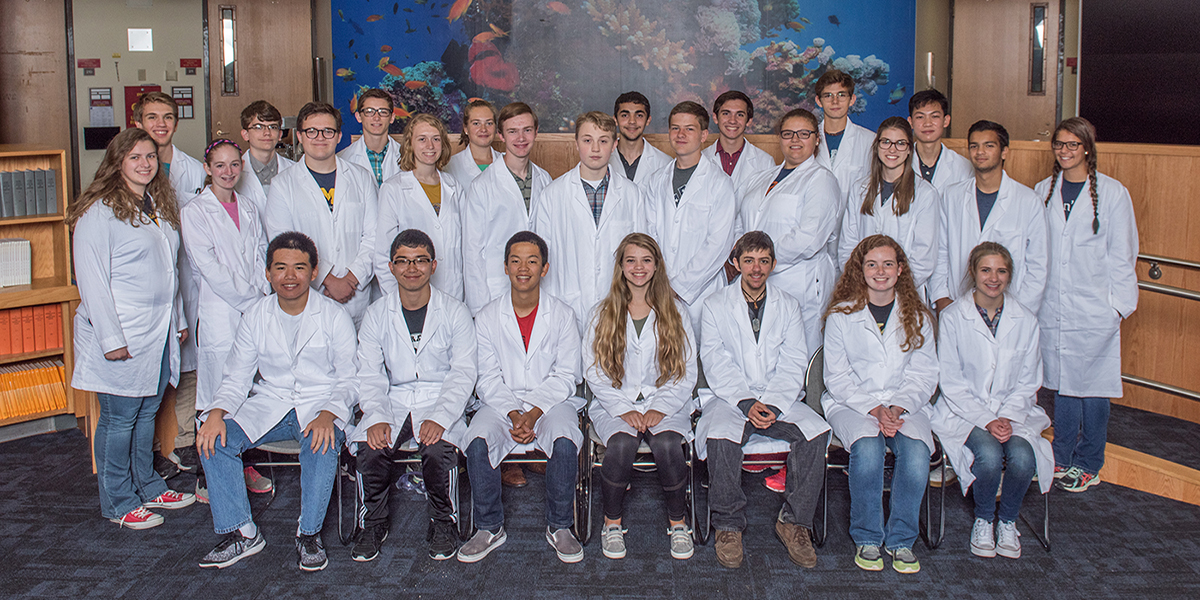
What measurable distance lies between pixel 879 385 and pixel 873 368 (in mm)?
70

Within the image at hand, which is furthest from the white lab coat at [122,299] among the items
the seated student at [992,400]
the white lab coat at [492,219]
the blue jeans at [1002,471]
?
the blue jeans at [1002,471]

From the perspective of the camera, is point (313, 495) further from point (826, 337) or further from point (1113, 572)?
point (1113, 572)

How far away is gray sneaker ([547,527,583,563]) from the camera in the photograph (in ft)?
10.6

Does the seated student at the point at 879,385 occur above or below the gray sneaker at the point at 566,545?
above

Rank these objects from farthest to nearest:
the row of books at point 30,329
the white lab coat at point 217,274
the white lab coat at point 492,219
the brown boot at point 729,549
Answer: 1. the row of books at point 30,329
2. the white lab coat at point 492,219
3. the white lab coat at point 217,274
4. the brown boot at point 729,549

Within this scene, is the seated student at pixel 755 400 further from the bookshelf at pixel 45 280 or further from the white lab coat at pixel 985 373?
the bookshelf at pixel 45 280

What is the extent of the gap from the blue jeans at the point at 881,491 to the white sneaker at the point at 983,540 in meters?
0.26

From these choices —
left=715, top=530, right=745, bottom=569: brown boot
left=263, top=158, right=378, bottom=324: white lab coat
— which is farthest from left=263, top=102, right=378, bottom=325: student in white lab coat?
left=715, top=530, right=745, bottom=569: brown boot

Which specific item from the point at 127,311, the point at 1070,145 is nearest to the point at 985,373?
the point at 1070,145

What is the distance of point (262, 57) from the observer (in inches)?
314

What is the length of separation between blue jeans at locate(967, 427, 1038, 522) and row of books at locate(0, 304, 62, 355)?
438cm

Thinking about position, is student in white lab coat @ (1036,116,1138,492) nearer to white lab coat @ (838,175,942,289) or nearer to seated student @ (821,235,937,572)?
white lab coat @ (838,175,942,289)

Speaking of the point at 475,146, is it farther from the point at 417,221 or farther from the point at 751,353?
the point at 751,353

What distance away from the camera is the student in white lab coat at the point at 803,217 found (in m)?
4.00
